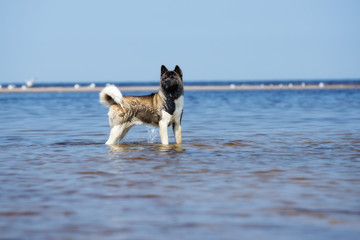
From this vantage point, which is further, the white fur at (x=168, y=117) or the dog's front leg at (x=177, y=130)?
the dog's front leg at (x=177, y=130)

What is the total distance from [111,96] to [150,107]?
96cm

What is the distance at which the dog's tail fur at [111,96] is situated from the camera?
13.4 metres

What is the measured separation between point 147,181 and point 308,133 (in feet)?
31.3

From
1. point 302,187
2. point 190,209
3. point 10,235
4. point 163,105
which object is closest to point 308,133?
point 163,105

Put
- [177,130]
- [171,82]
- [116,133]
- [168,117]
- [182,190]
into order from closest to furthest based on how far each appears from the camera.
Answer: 1. [182,190]
2. [171,82]
3. [168,117]
4. [116,133]
5. [177,130]

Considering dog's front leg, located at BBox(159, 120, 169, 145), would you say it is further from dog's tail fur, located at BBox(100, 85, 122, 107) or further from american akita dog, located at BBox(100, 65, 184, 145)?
dog's tail fur, located at BBox(100, 85, 122, 107)

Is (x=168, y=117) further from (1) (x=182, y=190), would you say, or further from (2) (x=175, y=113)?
(1) (x=182, y=190)

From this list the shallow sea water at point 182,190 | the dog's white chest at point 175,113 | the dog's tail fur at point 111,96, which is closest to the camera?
the shallow sea water at point 182,190

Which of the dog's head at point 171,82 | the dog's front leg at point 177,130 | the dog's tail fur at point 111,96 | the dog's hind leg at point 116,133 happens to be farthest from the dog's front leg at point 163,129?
the dog's tail fur at point 111,96

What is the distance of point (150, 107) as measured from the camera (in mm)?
13617

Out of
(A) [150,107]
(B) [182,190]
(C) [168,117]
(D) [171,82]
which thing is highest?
(D) [171,82]

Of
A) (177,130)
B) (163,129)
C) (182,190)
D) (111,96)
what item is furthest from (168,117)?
(182,190)

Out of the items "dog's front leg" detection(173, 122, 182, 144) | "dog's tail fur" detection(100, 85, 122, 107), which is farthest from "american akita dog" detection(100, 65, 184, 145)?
"dog's front leg" detection(173, 122, 182, 144)

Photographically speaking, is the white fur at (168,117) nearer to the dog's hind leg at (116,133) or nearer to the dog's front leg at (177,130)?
the dog's front leg at (177,130)
